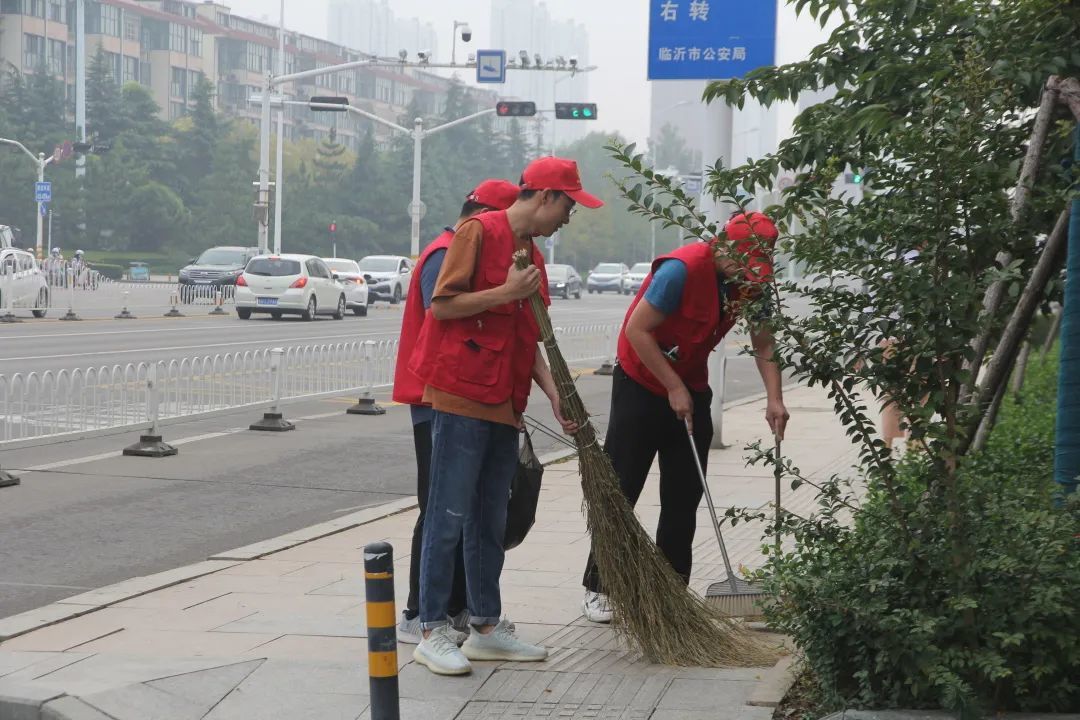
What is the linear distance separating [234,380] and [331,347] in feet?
6.84

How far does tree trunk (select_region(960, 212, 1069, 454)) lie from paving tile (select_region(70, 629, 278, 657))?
2825mm

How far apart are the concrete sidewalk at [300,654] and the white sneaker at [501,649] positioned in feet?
0.15

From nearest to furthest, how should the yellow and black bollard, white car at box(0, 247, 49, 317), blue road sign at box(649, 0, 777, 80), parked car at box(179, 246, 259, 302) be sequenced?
the yellow and black bollard < blue road sign at box(649, 0, 777, 80) < white car at box(0, 247, 49, 317) < parked car at box(179, 246, 259, 302)

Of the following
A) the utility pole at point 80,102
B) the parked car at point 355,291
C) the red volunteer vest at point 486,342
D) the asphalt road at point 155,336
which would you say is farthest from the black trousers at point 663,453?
the utility pole at point 80,102

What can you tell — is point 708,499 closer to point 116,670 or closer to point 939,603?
point 939,603

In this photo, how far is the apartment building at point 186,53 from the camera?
93500 millimetres

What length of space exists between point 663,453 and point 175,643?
79.2 inches

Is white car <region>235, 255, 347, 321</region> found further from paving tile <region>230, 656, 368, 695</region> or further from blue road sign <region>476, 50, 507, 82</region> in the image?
paving tile <region>230, 656, 368, 695</region>

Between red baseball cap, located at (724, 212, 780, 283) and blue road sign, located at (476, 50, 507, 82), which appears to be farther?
blue road sign, located at (476, 50, 507, 82)

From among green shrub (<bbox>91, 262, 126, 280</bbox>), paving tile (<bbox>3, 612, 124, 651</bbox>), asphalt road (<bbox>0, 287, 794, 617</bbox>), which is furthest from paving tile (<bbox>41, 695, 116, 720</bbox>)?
green shrub (<bbox>91, 262, 126, 280</bbox>)

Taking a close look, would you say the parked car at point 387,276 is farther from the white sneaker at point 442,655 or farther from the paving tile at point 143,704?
the paving tile at point 143,704

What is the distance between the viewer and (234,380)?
538 inches

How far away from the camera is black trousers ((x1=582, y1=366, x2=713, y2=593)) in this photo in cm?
589

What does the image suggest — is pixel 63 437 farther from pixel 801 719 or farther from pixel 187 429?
pixel 801 719
